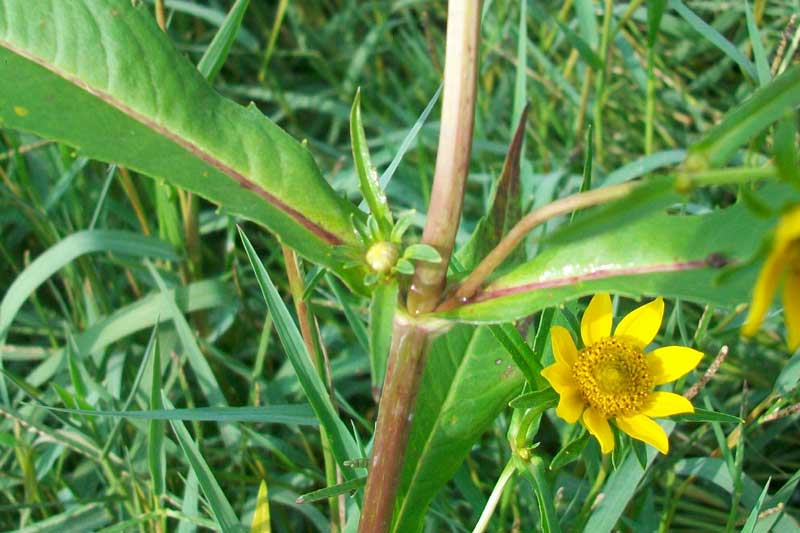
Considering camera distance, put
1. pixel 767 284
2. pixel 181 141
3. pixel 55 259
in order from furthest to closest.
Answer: pixel 55 259, pixel 181 141, pixel 767 284

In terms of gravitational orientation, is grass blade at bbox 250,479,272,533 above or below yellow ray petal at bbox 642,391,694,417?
below

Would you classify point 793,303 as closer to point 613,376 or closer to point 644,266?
point 644,266

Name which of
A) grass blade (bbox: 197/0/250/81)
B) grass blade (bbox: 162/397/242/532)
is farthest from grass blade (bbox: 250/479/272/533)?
grass blade (bbox: 197/0/250/81)

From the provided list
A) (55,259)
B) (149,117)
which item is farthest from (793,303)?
(55,259)

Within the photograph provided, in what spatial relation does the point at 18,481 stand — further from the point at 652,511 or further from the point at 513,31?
the point at 513,31

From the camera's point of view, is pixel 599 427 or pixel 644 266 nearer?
pixel 644 266

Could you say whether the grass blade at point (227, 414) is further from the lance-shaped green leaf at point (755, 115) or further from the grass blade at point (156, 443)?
the lance-shaped green leaf at point (755, 115)

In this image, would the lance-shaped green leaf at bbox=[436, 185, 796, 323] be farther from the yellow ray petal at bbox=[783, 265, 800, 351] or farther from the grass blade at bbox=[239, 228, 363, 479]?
the grass blade at bbox=[239, 228, 363, 479]
